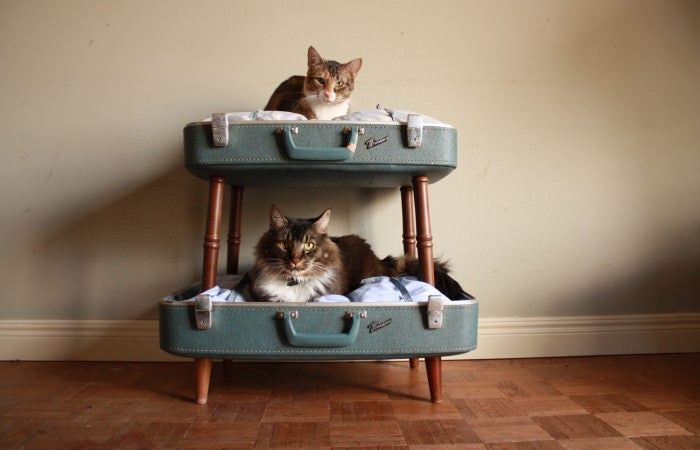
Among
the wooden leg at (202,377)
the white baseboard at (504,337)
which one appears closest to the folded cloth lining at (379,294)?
the wooden leg at (202,377)

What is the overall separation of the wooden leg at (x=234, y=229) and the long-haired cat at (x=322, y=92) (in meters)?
0.30

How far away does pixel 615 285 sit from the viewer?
66.8 inches

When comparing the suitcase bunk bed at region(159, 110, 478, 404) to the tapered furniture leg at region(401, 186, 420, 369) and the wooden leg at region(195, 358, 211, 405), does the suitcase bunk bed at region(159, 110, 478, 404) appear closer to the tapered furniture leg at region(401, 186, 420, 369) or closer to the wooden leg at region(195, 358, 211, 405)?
the wooden leg at region(195, 358, 211, 405)

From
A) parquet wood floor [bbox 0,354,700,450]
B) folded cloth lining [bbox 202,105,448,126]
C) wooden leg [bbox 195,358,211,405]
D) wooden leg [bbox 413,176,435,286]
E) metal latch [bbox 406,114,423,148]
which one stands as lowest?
parquet wood floor [bbox 0,354,700,450]

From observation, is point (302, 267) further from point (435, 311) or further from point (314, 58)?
point (314, 58)

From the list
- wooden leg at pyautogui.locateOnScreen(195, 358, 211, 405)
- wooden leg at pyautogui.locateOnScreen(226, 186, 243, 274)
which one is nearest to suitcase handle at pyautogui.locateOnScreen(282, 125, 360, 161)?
wooden leg at pyautogui.locateOnScreen(226, 186, 243, 274)

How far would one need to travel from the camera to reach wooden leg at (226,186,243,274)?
59.1 inches

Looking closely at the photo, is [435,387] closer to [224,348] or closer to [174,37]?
[224,348]

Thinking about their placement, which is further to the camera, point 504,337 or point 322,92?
point 504,337

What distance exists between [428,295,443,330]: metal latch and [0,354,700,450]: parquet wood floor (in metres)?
0.22

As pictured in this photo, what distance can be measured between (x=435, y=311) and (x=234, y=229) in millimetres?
696

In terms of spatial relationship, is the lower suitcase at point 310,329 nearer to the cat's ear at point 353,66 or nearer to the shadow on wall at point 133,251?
the shadow on wall at point 133,251

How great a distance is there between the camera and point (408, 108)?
1638 millimetres

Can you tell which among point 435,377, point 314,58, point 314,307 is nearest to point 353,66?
point 314,58
